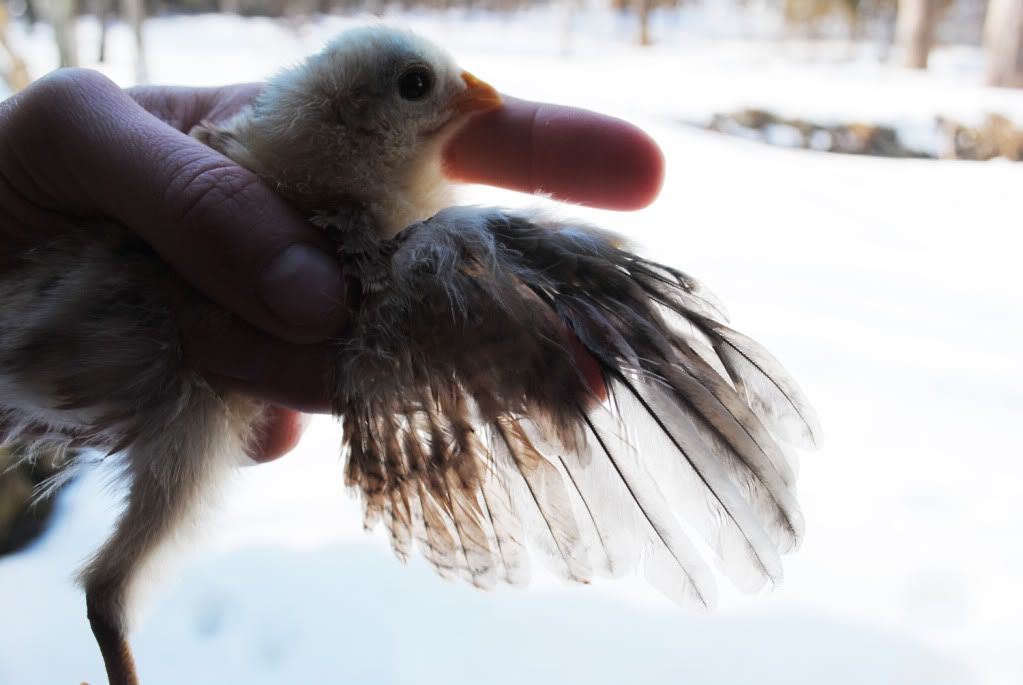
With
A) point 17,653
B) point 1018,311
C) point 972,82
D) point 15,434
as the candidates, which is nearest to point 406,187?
point 15,434

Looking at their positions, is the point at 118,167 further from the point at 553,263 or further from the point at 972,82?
the point at 972,82

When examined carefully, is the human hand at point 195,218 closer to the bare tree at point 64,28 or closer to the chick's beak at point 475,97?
the chick's beak at point 475,97

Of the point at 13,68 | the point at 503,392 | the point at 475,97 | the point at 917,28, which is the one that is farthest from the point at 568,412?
the point at 917,28

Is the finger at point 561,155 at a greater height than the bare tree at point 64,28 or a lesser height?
lesser

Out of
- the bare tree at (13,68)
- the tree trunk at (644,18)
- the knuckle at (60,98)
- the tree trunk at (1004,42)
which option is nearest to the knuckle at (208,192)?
the knuckle at (60,98)

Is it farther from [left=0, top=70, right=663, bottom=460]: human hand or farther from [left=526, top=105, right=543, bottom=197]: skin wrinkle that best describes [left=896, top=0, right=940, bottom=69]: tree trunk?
[left=0, top=70, right=663, bottom=460]: human hand

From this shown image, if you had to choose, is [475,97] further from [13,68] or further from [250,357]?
[13,68]
